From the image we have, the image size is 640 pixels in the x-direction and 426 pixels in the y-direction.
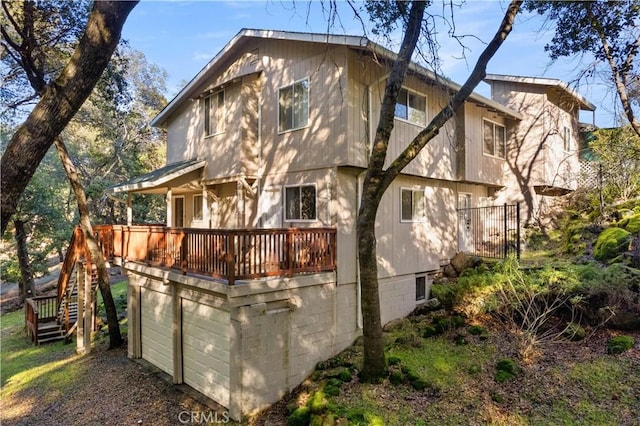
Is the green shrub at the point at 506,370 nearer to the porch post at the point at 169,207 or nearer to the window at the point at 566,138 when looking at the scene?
the porch post at the point at 169,207

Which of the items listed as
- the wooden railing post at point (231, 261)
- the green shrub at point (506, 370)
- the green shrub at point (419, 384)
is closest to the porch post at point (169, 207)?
the wooden railing post at point (231, 261)

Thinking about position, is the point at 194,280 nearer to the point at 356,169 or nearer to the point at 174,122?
the point at 356,169

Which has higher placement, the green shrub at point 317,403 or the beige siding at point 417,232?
the beige siding at point 417,232

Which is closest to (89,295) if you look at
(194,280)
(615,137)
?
(194,280)

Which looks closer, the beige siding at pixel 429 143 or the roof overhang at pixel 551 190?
the beige siding at pixel 429 143

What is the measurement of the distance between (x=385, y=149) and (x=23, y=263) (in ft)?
73.2

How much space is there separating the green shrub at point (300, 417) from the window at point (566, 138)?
1604 centimetres

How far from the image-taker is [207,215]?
12297mm

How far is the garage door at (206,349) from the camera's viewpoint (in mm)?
7762

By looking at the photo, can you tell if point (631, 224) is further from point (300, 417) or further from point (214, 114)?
point (214, 114)

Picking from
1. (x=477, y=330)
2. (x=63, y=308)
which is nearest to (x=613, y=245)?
(x=477, y=330)

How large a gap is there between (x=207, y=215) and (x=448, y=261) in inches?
326

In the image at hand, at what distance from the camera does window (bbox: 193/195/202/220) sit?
13914mm

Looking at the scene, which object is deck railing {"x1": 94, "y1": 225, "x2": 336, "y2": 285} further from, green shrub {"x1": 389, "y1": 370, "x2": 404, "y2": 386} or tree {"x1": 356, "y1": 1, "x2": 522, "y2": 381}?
green shrub {"x1": 389, "y1": 370, "x2": 404, "y2": 386}
